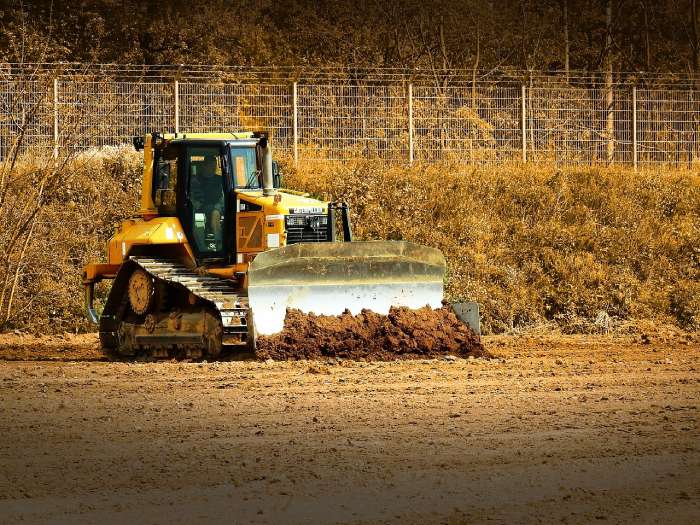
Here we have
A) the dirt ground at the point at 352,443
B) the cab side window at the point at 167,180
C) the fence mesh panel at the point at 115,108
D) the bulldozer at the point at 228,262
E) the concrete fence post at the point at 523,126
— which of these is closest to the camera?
the dirt ground at the point at 352,443

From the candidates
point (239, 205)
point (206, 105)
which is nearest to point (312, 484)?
point (239, 205)

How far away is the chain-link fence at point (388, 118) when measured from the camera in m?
23.8

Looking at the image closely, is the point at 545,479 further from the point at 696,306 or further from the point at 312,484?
the point at 696,306

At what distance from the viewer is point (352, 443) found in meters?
9.16

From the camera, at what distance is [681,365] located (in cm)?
1405

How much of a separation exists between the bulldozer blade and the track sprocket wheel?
1.75m

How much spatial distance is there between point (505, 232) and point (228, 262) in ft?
26.9

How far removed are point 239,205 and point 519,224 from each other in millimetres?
8476

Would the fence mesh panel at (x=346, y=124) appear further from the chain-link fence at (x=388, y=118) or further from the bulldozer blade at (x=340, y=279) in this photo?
the bulldozer blade at (x=340, y=279)

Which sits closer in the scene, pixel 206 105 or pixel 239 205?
pixel 239 205

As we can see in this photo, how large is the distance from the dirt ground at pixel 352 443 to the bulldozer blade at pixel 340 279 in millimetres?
821

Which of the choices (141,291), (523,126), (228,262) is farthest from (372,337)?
(523,126)

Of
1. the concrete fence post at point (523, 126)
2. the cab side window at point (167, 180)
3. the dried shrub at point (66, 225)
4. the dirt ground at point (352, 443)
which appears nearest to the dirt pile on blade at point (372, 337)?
the dirt ground at point (352, 443)

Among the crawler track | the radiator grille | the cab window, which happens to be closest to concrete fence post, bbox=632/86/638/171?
the radiator grille
